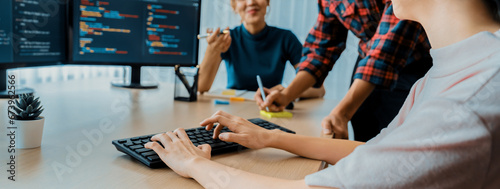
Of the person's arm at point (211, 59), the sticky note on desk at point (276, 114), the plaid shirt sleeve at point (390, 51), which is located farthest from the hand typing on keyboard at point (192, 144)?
the person's arm at point (211, 59)

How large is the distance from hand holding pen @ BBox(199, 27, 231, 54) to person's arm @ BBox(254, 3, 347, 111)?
405 mm

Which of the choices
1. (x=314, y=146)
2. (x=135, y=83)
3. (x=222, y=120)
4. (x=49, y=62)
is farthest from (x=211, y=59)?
(x=314, y=146)

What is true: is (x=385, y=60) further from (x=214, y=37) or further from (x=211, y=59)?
(x=211, y=59)

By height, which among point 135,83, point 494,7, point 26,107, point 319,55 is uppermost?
point 494,7

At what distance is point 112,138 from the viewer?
93 cm

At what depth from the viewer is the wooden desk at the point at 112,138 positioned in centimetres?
67

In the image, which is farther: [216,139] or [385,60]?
[385,60]

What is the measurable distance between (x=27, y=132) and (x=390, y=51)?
1032 mm

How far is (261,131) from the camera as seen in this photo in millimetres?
927

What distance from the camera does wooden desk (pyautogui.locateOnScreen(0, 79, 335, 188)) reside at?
67 centimetres

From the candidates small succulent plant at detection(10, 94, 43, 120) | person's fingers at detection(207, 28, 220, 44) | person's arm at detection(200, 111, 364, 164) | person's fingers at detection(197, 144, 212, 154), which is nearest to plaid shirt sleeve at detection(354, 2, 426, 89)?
person's arm at detection(200, 111, 364, 164)

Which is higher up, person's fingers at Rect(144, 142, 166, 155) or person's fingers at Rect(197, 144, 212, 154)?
person's fingers at Rect(144, 142, 166, 155)

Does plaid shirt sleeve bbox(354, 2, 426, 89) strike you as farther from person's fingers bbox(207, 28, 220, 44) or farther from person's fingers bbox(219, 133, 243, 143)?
person's fingers bbox(207, 28, 220, 44)

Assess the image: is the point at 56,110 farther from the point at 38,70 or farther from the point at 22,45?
the point at 38,70
